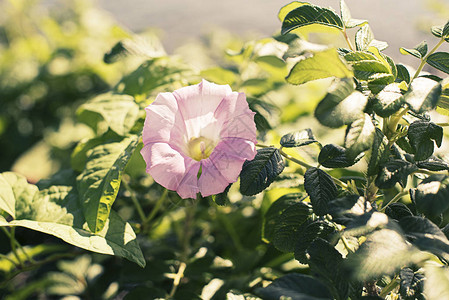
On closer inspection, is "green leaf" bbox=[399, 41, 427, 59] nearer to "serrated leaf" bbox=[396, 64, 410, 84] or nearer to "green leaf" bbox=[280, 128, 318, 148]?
"serrated leaf" bbox=[396, 64, 410, 84]

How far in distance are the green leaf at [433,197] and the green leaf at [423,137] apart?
59mm

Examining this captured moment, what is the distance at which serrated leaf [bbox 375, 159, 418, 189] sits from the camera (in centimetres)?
58

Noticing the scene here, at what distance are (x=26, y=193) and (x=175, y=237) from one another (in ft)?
1.60

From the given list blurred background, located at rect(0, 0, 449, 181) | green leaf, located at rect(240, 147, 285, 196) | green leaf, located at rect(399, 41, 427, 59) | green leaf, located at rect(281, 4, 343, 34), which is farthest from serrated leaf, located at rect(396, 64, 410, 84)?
blurred background, located at rect(0, 0, 449, 181)

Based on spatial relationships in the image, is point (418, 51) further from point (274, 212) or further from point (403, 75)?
point (274, 212)

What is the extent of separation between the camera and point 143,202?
46.3 inches

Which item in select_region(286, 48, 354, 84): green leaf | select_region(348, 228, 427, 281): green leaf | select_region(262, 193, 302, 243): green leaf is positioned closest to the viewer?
select_region(348, 228, 427, 281): green leaf

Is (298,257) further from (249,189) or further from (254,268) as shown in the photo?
(254,268)

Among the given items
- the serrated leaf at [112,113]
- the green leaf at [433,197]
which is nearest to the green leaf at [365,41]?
the green leaf at [433,197]

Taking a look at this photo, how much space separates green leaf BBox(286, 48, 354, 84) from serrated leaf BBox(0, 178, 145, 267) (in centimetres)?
38

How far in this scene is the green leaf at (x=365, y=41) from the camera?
2.30 ft

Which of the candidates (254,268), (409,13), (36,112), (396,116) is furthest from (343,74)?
(409,13)

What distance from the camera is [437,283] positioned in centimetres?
49

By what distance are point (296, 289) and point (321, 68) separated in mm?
304
